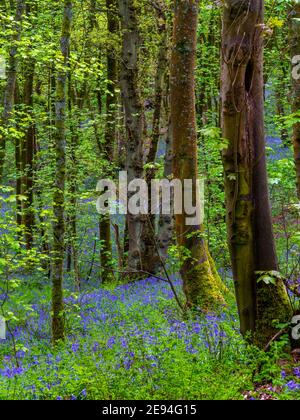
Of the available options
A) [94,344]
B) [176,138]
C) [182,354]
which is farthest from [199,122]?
[182,354]

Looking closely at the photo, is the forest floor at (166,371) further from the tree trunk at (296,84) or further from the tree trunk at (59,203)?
the tree trunk at (296,84)

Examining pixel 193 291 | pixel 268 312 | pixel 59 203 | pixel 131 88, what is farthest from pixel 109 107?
pixel 268 312

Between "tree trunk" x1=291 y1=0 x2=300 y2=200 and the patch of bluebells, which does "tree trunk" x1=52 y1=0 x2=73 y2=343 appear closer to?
the patch of bluebells

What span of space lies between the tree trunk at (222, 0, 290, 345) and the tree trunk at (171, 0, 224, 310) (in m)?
3.10

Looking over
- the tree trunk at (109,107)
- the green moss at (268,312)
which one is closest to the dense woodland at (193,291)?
the green moss at (268,312)

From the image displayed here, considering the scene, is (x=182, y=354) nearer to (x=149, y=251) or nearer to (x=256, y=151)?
(x=256, y=151)

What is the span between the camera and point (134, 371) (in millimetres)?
5715

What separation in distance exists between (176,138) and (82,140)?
44.5ft

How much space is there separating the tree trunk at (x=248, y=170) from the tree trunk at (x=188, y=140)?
310cm

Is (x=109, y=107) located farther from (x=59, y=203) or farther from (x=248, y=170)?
(x=248, y=170)

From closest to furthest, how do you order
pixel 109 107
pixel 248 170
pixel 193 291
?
pixel 248 170
pixel 193 291
pixel 109 107

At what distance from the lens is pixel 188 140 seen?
32.0 ft

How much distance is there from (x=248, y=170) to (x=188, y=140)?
3.79 meters

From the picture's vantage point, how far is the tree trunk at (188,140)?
31.4ft
